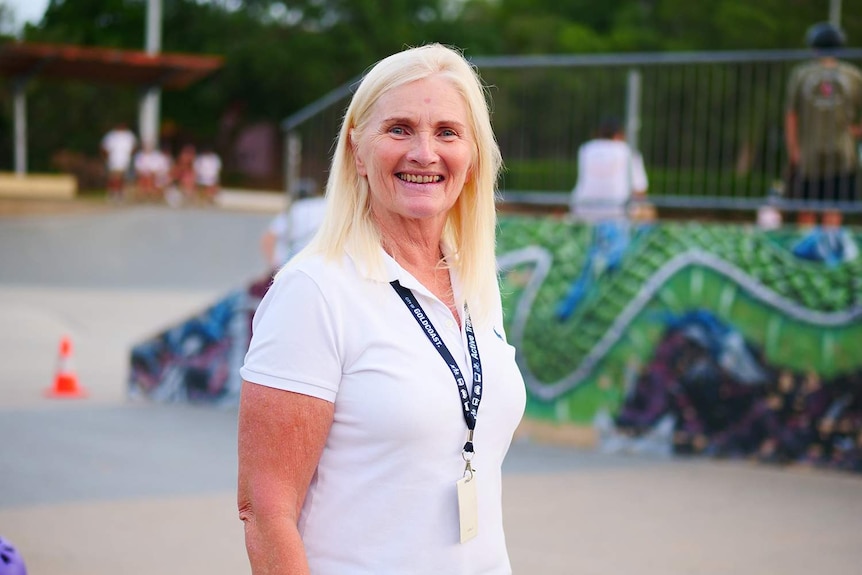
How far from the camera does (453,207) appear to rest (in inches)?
104

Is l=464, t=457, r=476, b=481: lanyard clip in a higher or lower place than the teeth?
lower

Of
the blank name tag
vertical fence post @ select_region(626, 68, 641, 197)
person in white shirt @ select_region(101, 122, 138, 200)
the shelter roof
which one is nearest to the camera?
the blank name tag

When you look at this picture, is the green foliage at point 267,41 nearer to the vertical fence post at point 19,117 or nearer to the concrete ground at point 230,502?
the vertical fence post at point 19,117

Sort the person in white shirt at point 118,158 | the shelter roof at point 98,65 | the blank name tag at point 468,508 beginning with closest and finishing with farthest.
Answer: the blank name tag at point 468,508 < the shelter roof at point 98,65 < the person in white shirt at point 118,158

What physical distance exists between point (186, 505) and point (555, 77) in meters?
4.76

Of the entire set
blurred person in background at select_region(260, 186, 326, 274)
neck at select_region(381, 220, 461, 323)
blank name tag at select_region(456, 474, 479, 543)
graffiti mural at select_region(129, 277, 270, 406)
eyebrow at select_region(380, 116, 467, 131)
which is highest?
eyebrow at select_region(380, 116, 467, 131)

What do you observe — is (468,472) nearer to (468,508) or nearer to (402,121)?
(468,508)

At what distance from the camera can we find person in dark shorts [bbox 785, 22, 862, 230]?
8.30 metres

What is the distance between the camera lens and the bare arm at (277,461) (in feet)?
7.11

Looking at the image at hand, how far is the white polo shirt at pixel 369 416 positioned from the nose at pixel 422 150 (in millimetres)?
222

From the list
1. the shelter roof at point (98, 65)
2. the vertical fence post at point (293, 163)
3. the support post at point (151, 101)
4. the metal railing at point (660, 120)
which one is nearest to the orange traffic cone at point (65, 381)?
the vertical fence post at point (293, 163)

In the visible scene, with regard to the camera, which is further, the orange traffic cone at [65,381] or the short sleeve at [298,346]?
the orange traffic cone at [65,381]

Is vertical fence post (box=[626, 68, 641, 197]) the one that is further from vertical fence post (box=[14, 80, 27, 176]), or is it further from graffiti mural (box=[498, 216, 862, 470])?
vertical fence post (box=[14, 80, 27, 176])

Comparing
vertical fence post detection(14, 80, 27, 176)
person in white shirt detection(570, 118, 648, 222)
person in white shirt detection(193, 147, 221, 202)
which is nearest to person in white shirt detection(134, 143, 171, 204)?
person in white shirt detection(193, 147, 221, 202)
